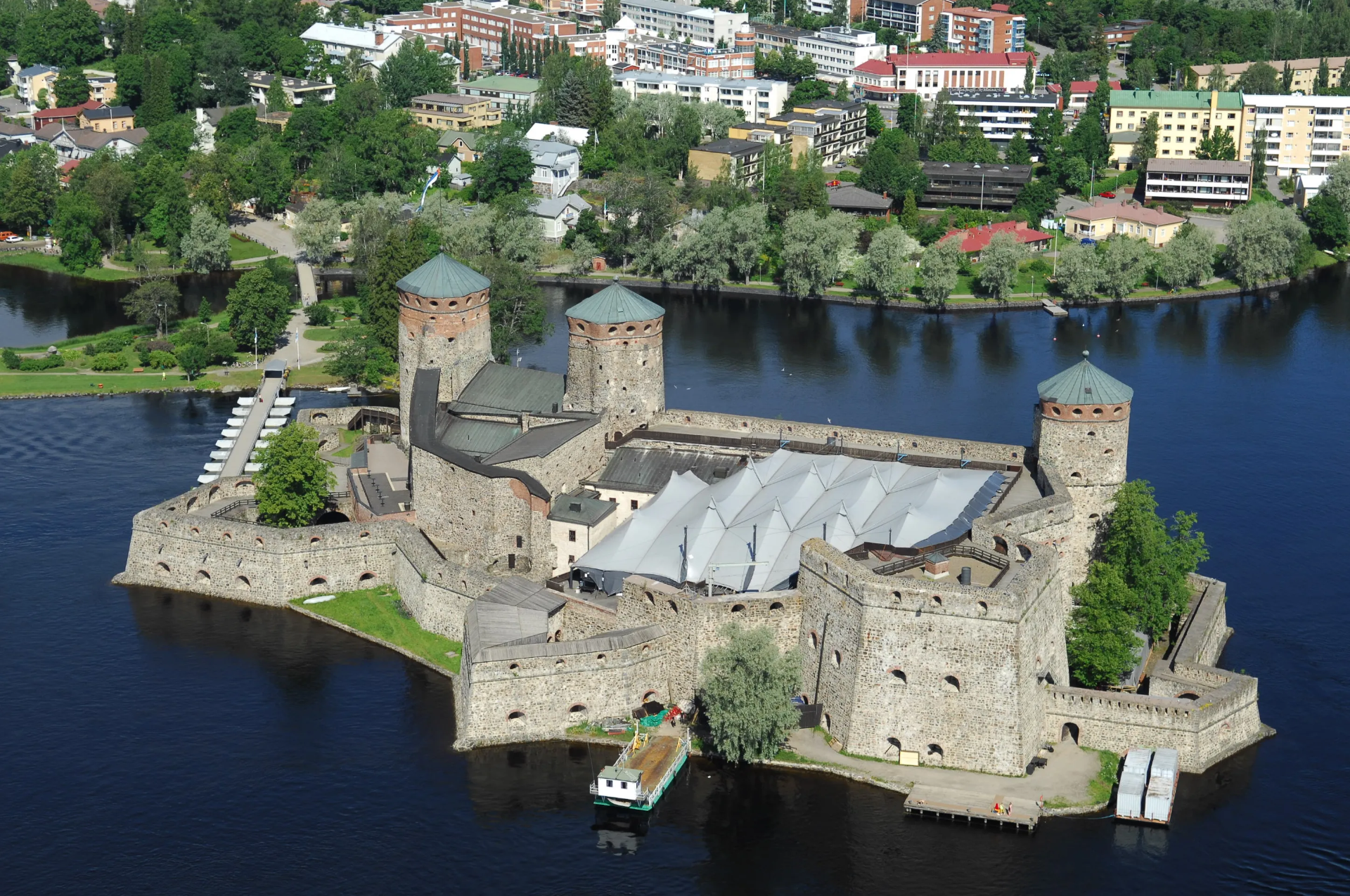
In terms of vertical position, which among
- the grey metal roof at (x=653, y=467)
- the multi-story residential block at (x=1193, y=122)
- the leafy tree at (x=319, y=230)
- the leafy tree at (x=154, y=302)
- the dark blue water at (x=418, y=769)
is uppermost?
the multi-story residential block at (x=1193, y=122)

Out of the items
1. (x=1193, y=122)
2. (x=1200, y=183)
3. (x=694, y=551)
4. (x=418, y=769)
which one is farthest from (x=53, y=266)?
(x=1193, y=122)

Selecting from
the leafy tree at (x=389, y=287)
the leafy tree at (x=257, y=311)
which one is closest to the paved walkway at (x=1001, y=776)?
the leafy tree at (x=389, y=287)

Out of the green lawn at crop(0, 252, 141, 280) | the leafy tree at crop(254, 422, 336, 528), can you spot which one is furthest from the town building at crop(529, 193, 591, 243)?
the leafy tree at crop(254, 422, 336, 528)

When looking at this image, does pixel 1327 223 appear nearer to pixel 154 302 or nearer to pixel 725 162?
pixel 725 162

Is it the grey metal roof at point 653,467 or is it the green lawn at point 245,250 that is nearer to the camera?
the grey metal roof at point 653,467

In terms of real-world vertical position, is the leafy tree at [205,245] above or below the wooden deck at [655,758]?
above

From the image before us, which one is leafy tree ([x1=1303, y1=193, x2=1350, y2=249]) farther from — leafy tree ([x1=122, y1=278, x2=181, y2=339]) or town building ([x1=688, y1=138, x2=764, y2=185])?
leafy tree ([x1=122, y1=278, x2=181, y2=339])

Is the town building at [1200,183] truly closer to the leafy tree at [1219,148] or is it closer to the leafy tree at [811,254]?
the leafy tree at [1219,148]
